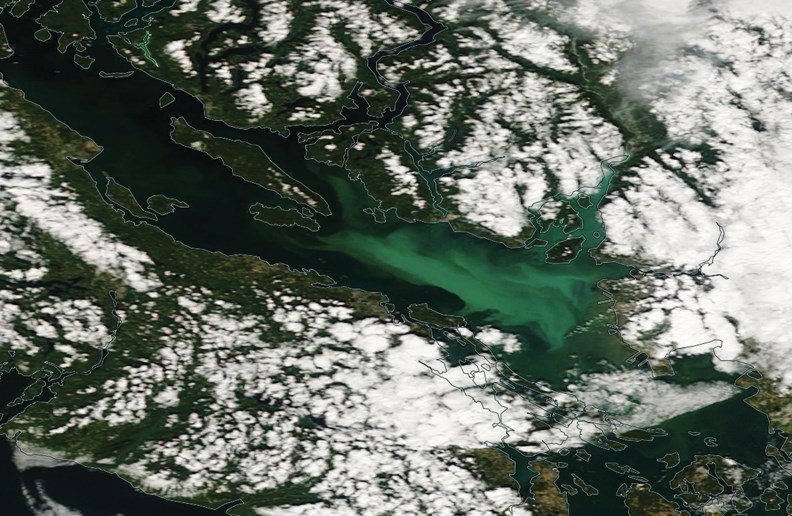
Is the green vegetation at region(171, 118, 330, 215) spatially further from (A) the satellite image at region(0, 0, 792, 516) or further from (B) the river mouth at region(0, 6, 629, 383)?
(B) the river mouth at region(0, 6, 629, 383)

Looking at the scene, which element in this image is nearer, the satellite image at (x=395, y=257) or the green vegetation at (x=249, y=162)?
the satellite image at (x=395, y=257)

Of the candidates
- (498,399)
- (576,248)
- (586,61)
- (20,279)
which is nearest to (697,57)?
(586,61)

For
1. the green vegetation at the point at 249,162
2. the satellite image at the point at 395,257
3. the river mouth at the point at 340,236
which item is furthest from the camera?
the green vegetation at the point at 249,162

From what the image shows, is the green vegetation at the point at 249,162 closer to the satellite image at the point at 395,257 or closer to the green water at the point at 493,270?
the satellite image at the point at 395,257

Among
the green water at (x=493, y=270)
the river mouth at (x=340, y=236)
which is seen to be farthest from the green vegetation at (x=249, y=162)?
the green water at (x=493, y=270)

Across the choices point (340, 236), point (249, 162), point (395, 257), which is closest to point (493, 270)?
point (395, 257)

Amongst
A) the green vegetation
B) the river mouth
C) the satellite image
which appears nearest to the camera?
the satellite image

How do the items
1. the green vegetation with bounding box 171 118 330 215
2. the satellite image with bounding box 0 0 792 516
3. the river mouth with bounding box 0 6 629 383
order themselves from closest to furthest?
1. the satellite image with bounding box 0 0 792 516
2. the river mouth with bounding box 0 6 629 383
3. the green vegetation with bounding box 171 118 330 215

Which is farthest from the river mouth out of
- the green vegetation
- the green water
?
the green vegetation

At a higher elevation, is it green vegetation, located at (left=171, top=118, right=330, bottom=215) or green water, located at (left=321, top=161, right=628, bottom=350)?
green vegetation, located at (left=171, top=118, right=330, bottom=215)
